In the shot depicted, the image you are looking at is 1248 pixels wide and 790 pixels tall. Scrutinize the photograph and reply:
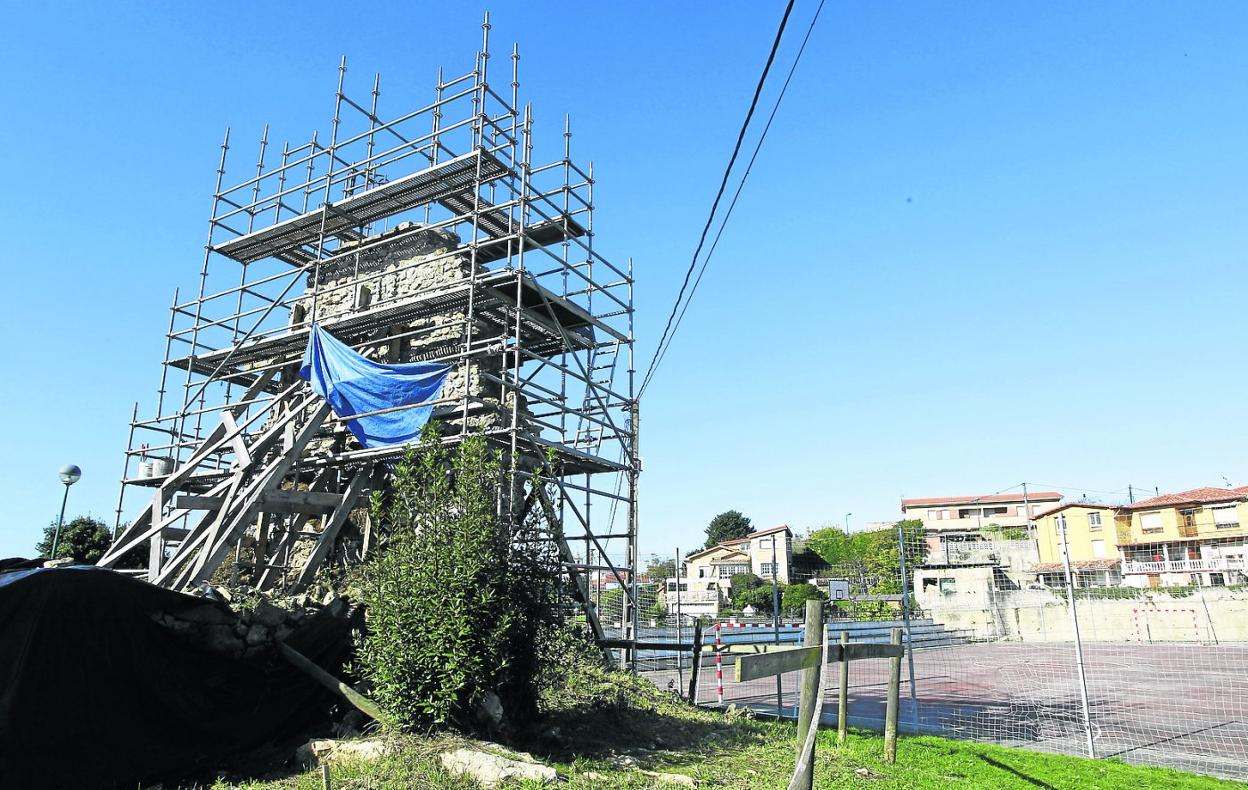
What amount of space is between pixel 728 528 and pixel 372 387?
72.9 metres

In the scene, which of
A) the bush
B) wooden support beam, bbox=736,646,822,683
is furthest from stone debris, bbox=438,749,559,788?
wooden support beam, bbox=736,646,822,683

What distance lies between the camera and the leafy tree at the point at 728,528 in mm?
81250

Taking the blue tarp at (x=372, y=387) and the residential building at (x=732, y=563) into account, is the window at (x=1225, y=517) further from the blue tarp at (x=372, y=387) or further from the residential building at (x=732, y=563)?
the blue tarp at (x=372, y=387)

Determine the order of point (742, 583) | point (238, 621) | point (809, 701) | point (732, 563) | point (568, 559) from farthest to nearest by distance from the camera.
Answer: point (732, 563)
point (742, 583)
point (568, 559)
point (238, 621)
point (809, 701)

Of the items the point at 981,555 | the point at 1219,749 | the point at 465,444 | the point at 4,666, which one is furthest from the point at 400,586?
the point at 981,555

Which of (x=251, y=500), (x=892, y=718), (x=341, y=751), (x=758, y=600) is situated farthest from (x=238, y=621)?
(x=758, y=600)

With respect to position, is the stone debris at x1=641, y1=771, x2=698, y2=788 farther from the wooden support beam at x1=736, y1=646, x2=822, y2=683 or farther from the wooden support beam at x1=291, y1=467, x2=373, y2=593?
the wooden support beam at x1=291, y1=467, x2=373, y2=593

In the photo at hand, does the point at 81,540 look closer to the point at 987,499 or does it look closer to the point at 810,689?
the point at 810,689

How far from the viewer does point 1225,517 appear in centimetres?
4481

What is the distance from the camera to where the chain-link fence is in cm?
1023

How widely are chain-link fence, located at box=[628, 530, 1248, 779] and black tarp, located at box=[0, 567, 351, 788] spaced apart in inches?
224

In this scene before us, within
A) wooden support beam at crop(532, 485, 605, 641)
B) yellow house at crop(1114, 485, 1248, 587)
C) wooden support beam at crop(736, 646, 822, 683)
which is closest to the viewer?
wooden support beam at crop(736, 646, 822, 683)

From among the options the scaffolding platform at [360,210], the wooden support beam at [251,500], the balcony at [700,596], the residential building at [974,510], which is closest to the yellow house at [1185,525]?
the residential building at [974,510]

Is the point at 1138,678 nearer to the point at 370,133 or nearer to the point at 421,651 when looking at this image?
the point at 421,651
